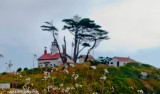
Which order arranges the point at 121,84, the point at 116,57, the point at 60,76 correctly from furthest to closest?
the point at 116,57, the point at 121,84, the point at 60,76

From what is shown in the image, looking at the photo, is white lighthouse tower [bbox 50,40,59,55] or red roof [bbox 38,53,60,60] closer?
red roof [bbox 38,53,60,60]

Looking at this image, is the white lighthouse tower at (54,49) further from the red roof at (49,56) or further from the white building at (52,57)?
the red roof at (49,56)

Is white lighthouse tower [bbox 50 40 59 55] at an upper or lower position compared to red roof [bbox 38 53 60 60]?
upper

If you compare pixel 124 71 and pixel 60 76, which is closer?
pixel 60 76

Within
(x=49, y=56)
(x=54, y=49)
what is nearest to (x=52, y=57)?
(x=49, y=56)

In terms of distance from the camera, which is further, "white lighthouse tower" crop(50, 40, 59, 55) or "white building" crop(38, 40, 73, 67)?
"white lighthouse tower" crop(50, 40, 59, 55)

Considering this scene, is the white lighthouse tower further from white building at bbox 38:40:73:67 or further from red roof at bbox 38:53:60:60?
red roof at bbox 38:53:60:60

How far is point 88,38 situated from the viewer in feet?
212

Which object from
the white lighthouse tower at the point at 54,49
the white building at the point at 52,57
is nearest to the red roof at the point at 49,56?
the white building at the point at 52,57

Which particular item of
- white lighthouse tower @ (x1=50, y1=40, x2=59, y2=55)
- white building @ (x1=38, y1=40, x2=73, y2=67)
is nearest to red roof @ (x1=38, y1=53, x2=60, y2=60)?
white building @ (x1=38, y1=40, x2=73, y2=67)

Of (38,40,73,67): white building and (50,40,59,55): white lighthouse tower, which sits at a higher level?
(50,40,59,55): white lighthouse tower

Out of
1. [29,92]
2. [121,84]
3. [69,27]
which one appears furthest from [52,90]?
[69,27]

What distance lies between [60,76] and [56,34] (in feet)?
97.8

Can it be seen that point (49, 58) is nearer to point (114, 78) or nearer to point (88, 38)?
point (88, 38)
